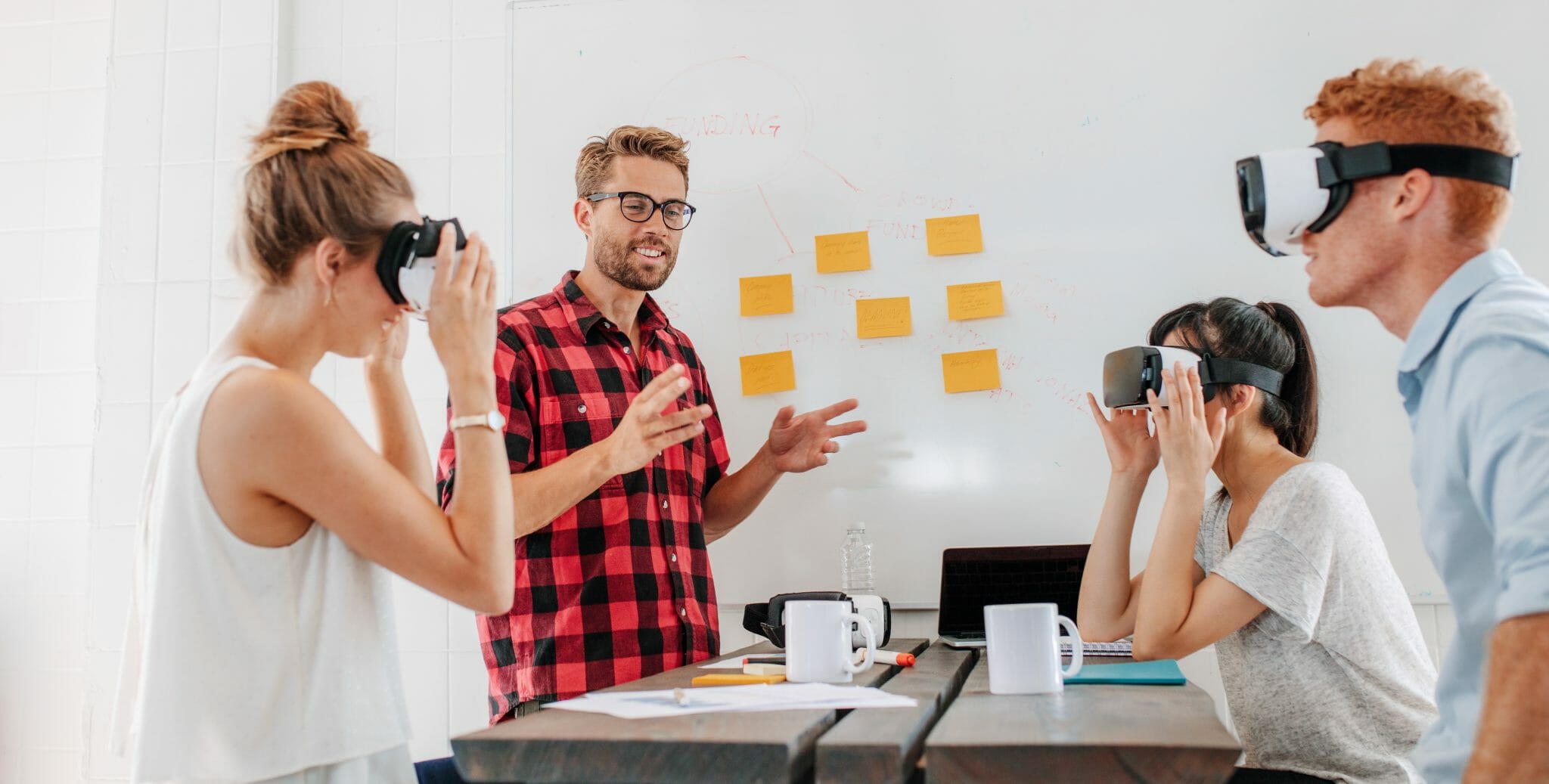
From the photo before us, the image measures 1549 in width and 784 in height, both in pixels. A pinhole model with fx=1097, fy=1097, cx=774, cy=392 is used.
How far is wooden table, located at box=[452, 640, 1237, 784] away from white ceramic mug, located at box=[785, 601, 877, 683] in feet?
0.75

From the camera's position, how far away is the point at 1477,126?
1.21 metres

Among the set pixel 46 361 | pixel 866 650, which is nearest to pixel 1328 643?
pixel 866 650

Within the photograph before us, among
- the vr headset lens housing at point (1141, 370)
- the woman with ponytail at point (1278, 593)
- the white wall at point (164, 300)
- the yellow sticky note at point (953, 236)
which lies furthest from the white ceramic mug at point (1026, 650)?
the white wall at point (164, 300)

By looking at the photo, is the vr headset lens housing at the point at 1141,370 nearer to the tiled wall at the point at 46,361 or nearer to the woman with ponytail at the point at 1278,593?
the woman with ponytail at the point at 1278,593

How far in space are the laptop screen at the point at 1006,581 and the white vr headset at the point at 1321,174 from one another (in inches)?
36.3

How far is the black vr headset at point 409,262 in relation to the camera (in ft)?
4.49

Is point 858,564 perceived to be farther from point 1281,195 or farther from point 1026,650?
point 1281,195

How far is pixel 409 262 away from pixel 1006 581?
1373 mm

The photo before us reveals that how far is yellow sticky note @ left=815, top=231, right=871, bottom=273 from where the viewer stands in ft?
8.39

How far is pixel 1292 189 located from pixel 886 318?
1.26 m

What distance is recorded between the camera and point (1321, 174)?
130 centimetres

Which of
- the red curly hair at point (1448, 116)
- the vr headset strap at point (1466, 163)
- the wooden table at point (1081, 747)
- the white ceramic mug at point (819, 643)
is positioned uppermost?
the red curly hair at point (1448, 116)

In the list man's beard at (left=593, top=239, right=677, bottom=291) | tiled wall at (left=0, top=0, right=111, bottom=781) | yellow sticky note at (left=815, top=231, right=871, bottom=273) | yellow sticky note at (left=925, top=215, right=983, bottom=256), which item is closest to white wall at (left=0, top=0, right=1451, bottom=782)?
tiled wall at (left=0, top=0, right=111, bottom=781)

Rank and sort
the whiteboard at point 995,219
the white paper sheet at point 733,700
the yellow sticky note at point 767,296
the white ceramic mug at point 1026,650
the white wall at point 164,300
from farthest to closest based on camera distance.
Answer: the white wall at point 164,300 < the yellow sticky note at point 767,296 < the whiteboard at point 995,219 < the white ceramic mug at point 1026,650 < the white paper sheet at point 733,700
